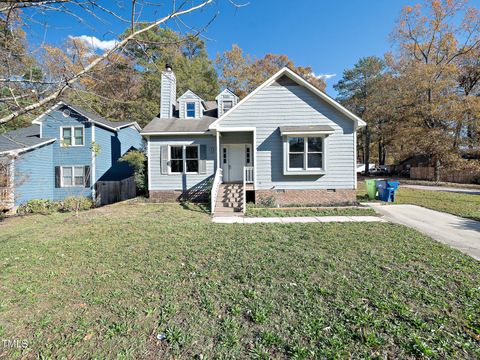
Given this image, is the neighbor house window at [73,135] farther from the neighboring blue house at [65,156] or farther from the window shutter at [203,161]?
the window shutter at [203,161]

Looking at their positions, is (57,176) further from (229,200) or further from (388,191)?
(388,191)

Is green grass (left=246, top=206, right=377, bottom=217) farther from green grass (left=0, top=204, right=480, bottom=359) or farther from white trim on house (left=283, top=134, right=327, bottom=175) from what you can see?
green grass (left=0, top=204, right=480, bottom=359)

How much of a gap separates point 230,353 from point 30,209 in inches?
548

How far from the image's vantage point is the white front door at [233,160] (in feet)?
40.5

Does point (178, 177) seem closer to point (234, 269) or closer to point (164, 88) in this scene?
point (164, 88)

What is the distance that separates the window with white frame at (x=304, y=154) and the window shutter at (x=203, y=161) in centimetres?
444

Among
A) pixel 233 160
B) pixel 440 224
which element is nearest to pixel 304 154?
pixel 233 160

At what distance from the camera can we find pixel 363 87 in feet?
104

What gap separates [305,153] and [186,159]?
20.4ft

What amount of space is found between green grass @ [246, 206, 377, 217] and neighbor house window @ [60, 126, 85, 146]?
12.3 m

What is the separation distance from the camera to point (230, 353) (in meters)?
2.25

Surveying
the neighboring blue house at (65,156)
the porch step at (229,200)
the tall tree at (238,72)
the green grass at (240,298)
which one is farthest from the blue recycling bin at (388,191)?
the tall tree at (238,72)

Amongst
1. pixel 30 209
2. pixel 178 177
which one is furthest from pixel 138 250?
pixel 30 209

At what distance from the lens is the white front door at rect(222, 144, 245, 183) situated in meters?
12.4
